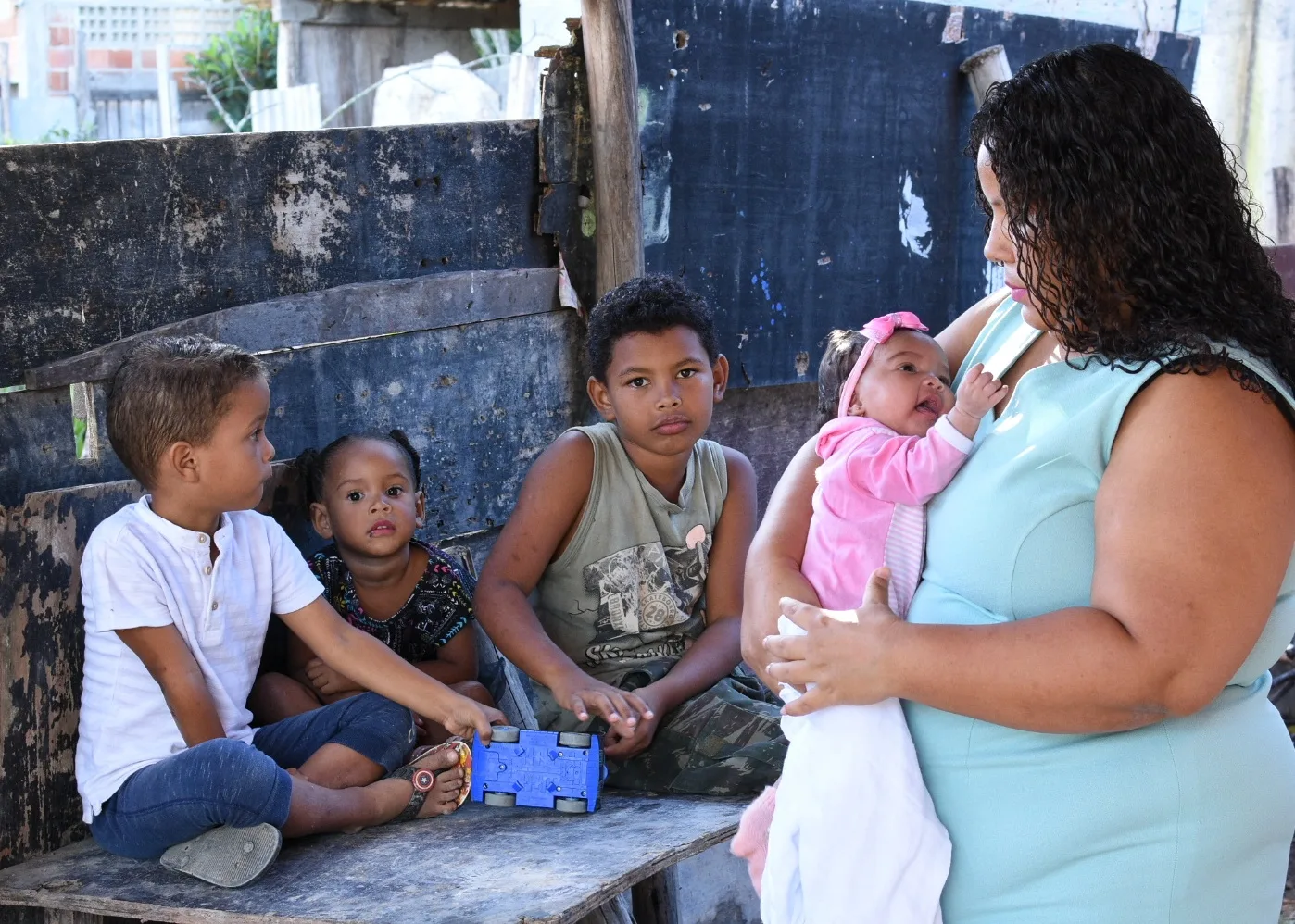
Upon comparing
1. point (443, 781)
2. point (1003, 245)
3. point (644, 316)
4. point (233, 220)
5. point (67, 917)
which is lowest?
point (67, 917)

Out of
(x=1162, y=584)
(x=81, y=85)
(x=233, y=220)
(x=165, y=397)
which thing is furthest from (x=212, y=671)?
(x=81, y=85)

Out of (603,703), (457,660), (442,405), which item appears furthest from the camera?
(442,405)

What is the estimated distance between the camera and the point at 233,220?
319 centimetres

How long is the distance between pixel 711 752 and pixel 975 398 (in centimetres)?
122

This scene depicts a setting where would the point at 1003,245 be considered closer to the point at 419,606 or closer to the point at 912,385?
the point at 912,385

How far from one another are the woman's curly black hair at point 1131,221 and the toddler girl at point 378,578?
69.5 inches

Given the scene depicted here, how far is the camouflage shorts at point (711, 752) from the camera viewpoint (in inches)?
115

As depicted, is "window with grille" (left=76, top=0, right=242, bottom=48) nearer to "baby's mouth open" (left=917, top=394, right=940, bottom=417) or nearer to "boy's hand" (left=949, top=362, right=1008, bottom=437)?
"baby's mouth open" (left=917, top=394, right=940, bottom=417)

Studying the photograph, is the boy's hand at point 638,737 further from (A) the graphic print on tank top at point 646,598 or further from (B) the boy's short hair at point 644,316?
(B) the boy's short hair at point 644,316

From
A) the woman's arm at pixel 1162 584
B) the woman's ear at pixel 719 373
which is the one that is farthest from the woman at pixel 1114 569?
the woman's ear at pixel 719 373

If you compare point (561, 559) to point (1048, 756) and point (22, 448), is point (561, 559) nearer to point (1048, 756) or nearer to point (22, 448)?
point (22, 448)

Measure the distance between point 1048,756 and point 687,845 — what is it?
90 centimetres

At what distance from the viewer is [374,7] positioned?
36.7ft

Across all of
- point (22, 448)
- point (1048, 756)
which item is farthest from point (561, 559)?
point (1048, 756)
